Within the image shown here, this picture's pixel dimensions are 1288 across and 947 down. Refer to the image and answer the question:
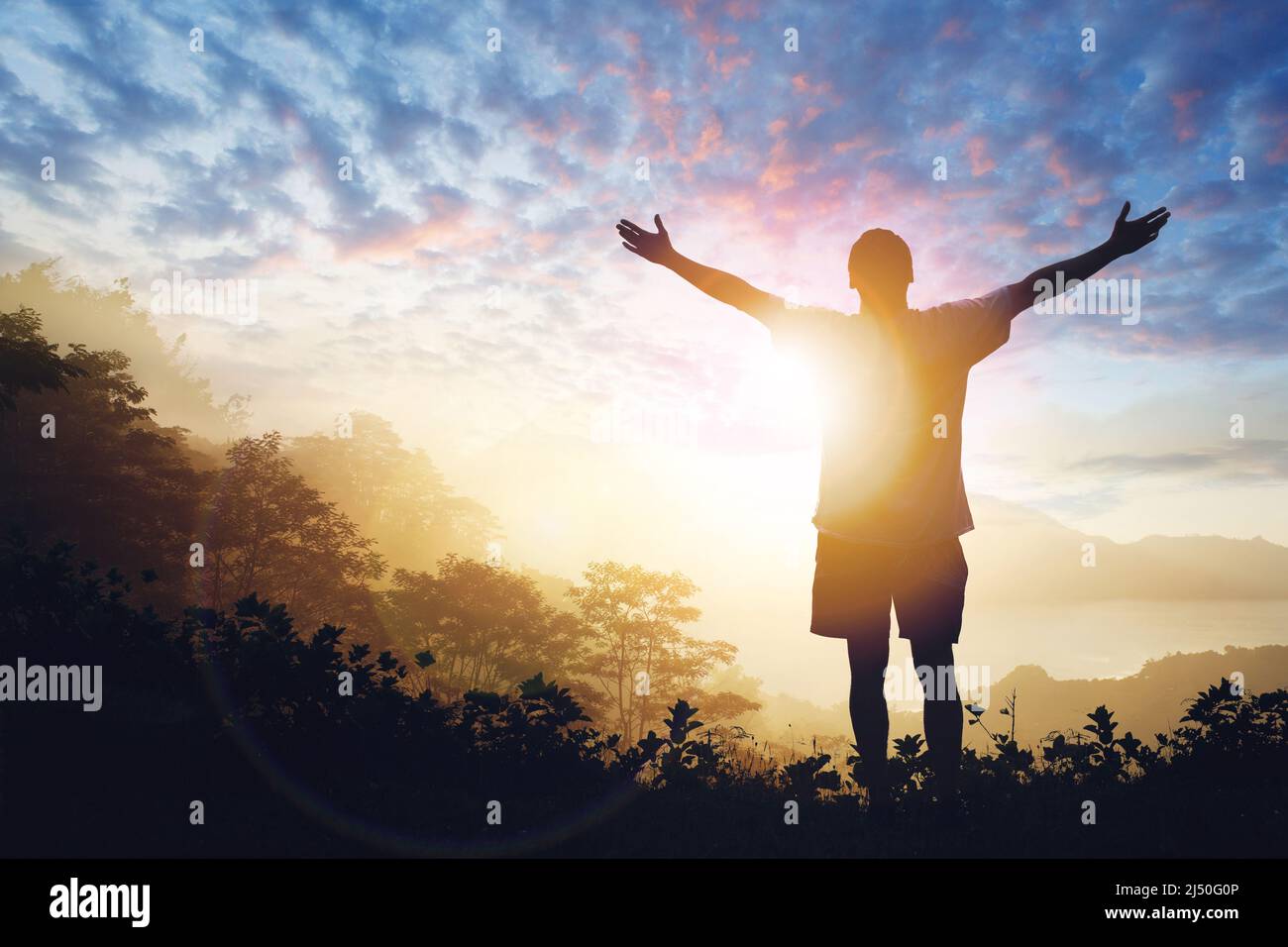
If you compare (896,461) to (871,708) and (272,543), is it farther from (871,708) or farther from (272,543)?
(272,543)

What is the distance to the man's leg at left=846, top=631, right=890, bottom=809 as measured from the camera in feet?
11.2

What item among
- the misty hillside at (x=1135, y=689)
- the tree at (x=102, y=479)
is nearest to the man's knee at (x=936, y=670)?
the tree at (x=102, y=479)

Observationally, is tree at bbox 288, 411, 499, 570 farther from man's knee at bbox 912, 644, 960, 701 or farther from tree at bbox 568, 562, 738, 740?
man's knee at bbox 912, 644, 960, 701

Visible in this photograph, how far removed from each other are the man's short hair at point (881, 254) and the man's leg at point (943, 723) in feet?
6.53

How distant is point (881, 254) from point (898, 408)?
853 mm

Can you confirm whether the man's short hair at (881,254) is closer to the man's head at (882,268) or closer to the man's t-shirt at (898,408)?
the man's head at (882,268)

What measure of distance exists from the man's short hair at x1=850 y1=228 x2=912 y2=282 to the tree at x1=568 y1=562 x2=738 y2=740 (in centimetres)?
4546

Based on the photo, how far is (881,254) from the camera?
3445 millimetres

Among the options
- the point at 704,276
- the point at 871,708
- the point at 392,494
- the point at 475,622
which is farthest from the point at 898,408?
the point at 392,494
